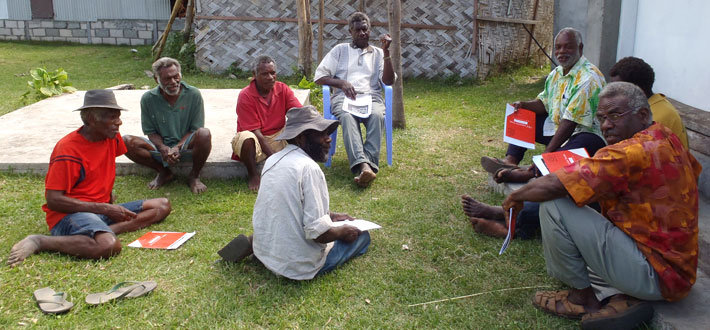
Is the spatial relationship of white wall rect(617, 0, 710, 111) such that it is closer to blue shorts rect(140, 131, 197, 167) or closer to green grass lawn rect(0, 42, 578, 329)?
green grass lawn rect(0, 42, 578, 329)

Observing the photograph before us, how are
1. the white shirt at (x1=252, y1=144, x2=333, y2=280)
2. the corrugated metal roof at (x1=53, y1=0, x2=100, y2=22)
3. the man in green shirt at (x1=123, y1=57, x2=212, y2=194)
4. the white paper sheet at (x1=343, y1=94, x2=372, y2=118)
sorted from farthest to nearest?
the corrugated metal roof at (x1=53, y1=0, x2=100, y2=22)
the white paper sheet at (x1=343, y1=94, x2=372, y2=118)
the man in green shirt at (x1=123, y1=57, x2=212, y2=194)
the white shirt at (x1=252, y1=144, x2=333, y2=280)

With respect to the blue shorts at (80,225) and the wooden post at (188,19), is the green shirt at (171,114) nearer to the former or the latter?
the blue shorts at (80,225)


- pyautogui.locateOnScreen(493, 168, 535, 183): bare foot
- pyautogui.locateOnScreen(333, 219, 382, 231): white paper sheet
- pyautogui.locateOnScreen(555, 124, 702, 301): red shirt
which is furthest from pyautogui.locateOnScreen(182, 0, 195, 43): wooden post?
pyautogui.locateOnScreen(555, 124, 702, 301): red shirt

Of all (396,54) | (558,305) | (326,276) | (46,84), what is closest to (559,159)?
(558,305)

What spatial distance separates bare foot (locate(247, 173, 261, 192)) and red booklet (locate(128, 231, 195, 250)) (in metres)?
1.04

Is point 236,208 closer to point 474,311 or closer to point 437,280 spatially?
point 437,280

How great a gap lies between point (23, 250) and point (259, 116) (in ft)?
7.75

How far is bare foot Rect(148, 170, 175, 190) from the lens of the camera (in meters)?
5.41

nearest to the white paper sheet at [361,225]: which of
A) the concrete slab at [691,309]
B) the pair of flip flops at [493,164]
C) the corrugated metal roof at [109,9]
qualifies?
the concrete slab at [691,309]

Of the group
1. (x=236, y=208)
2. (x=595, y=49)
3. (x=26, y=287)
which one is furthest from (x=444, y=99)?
(x=26, y=287)

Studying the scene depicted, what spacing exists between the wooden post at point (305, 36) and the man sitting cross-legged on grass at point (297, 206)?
6.15 metres

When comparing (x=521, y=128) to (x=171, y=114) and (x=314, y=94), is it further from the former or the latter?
(x=314, y=94)

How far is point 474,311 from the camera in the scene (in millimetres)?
3262

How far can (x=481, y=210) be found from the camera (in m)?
4.39
